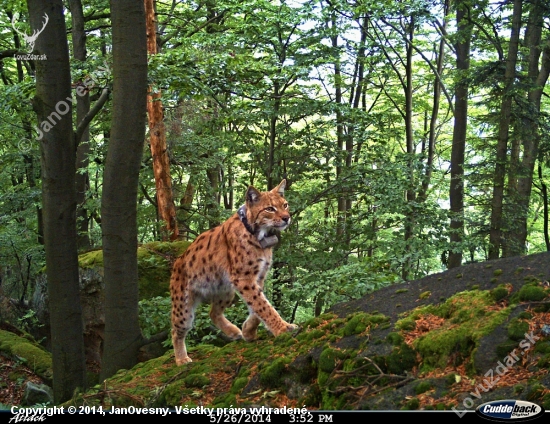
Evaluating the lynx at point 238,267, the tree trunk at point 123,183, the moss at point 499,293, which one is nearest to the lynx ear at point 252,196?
the lynx at point 238,267

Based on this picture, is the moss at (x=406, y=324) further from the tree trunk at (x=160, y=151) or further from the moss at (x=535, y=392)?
the tree trunk at (x=160, y=151)

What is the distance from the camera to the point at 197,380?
15.4ft

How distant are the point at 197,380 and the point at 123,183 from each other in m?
2.89

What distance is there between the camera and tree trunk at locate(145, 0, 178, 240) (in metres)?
11.5

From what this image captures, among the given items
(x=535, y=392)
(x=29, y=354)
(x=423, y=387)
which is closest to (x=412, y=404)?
(x=423, y=387)

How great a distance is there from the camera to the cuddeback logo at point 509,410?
2516 mm

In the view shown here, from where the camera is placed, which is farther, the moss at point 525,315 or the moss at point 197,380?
the moss at point 197,380

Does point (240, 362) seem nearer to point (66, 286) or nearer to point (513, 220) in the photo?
point (66, 286)

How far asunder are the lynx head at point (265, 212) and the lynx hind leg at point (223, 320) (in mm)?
1266

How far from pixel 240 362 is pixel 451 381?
2.22 metres

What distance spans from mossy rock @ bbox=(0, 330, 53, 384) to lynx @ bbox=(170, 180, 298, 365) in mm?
5048

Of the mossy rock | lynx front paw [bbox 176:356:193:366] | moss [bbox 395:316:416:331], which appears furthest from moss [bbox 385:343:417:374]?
the mossy rock

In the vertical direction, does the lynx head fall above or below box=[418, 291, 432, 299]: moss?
above

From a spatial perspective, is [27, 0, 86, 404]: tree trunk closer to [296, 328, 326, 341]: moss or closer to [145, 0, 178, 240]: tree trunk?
[296, 328, 326, 341]: moss
